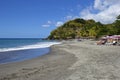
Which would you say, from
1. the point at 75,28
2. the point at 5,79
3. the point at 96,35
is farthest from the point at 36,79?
the point at 75,28

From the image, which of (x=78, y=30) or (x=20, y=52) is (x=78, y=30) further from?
(x=20, y=52)

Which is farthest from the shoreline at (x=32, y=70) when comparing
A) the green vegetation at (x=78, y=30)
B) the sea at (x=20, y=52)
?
the green vegetation at (x=78, y=30)

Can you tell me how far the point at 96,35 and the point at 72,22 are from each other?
63930 millimetres

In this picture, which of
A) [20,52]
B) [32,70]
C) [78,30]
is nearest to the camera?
[32,70]

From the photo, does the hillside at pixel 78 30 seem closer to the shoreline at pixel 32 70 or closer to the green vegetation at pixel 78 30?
the green vegetation at pixel 78 30

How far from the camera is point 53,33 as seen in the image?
17388 centimetres

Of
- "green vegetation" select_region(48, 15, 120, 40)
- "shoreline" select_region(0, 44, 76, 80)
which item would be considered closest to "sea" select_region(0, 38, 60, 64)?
"shoreline" select_region(0, 44, 76, 80)

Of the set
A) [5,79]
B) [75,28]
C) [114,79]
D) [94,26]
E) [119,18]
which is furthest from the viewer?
[75,28]

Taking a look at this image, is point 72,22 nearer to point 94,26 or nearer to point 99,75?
point 94,26

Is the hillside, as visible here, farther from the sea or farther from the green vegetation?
the sea

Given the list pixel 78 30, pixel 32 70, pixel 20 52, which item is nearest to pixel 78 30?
pixel 78 30

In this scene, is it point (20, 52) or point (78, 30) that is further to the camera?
point (78, 30)

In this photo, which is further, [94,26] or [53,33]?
[53,33]

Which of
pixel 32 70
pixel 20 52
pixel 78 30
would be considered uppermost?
pixel 78 30
